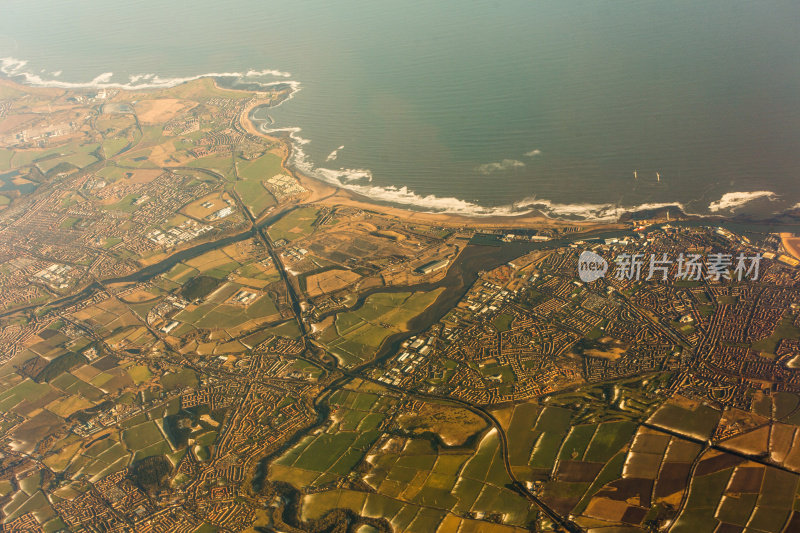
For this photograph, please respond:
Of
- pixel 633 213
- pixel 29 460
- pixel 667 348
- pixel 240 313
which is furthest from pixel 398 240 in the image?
pixel 29 460

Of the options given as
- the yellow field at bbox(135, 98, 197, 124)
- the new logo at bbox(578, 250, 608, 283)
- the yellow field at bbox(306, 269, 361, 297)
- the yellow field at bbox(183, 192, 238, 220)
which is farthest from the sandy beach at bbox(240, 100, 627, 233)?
the yellow field at bbox(135, 98, 197, 124)

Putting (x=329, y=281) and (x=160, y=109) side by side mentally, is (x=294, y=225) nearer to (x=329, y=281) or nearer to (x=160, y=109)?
(x=329, y=281)

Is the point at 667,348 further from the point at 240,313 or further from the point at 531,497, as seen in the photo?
the point at 240,313

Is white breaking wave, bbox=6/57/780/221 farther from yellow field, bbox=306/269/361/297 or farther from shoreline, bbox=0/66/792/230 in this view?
yellow field, bbox=306/269/361/297

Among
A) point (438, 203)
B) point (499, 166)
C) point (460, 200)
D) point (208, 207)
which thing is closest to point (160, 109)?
point (208, 207)

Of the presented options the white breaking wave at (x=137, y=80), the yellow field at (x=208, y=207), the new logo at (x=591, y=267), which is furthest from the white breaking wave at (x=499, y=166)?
the white breaking wave at (x=137, y=80)
